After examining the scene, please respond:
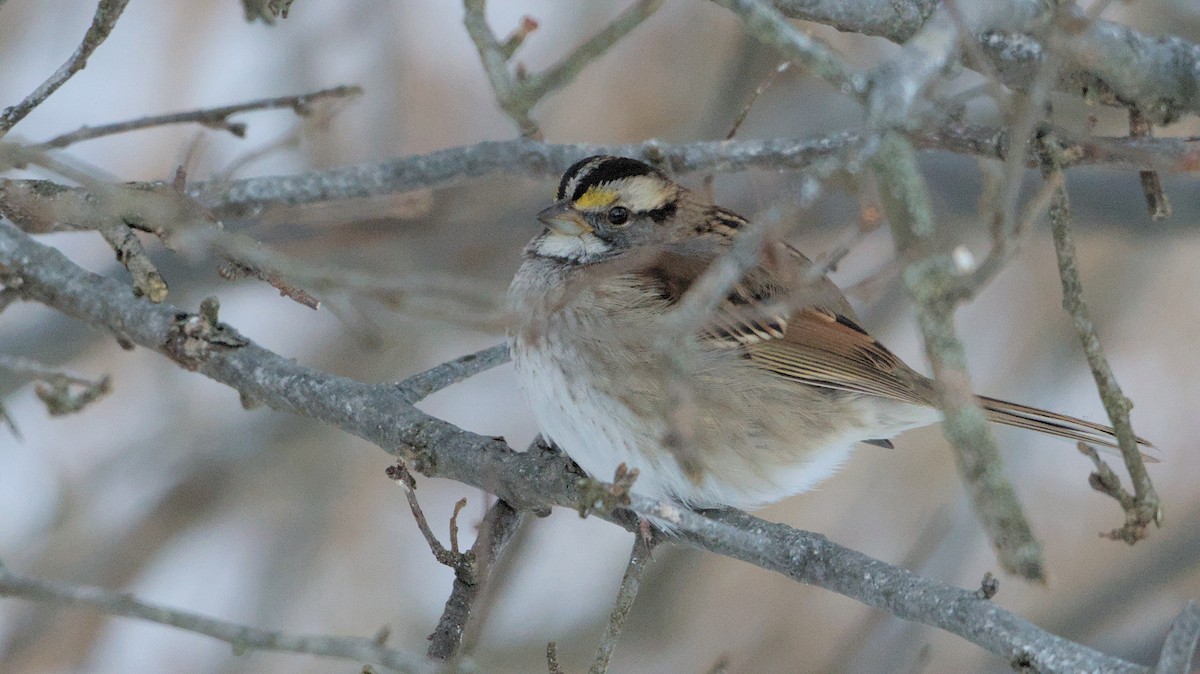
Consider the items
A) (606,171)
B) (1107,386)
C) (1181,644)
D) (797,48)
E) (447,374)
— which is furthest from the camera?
(606,171)

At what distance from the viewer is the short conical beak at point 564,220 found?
4.72 metres

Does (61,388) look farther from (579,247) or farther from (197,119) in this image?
(579,247)

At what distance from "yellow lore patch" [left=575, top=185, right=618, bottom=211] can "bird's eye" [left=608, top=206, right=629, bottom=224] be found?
0.06 meters

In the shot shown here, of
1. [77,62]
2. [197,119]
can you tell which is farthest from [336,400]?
[77,62]

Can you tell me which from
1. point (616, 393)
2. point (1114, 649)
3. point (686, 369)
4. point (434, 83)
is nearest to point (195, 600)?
point (434, 83)

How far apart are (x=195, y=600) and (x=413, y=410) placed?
14.8 ft

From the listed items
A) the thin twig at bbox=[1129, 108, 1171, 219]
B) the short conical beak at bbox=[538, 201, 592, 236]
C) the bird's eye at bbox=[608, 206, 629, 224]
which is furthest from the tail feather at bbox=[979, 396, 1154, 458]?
the short conical beak at bbox=[538, 201, 592, 236]

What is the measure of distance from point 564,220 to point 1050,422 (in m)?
2.01

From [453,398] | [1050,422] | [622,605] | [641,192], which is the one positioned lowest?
[622,605]

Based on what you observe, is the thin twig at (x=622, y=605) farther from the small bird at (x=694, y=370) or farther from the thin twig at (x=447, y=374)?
the thin twig at (x=447, y=374)

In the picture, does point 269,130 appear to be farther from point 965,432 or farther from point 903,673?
point 965,432

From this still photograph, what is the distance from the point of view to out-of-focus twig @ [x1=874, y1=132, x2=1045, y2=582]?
2.33 metres

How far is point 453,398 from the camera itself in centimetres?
835

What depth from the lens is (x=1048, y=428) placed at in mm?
4379
